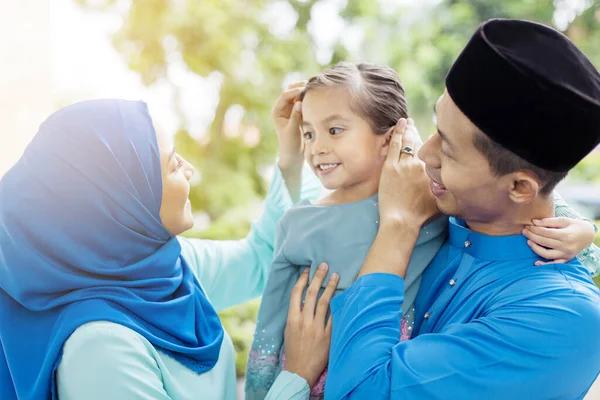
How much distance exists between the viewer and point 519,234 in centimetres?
133

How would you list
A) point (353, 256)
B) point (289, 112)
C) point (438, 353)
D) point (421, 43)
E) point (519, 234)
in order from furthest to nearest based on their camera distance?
1. point (421, 43)
2. point (289, 112)
3. point (353, 256)
4. point (519, 234)
5. point (438, 353)

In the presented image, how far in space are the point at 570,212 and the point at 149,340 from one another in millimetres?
1014

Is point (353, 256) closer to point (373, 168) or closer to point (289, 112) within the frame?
point (373, 168)

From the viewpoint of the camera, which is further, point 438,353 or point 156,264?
point 156,264

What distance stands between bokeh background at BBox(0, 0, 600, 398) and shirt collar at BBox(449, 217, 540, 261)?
94.6 inches

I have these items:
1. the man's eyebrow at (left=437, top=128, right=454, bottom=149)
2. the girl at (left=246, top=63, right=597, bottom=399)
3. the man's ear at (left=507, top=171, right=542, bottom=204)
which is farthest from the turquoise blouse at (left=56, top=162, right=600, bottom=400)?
the man's eyebrow at (left=437, top=128, right=454, bottom=149)

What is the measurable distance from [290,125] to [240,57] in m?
2.52

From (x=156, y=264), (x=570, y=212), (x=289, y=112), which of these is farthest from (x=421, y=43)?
(x=156, y=264)

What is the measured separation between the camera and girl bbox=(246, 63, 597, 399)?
61.0 inches

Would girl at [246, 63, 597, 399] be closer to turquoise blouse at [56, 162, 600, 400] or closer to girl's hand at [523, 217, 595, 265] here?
turquoise blouse at [56, 162, 600, 400]

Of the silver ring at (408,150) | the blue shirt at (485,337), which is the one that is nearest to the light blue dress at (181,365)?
the blue shirt at (485,337)

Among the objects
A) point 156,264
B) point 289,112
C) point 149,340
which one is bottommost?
point 149,340

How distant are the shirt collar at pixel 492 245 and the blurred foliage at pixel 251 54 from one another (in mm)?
2519

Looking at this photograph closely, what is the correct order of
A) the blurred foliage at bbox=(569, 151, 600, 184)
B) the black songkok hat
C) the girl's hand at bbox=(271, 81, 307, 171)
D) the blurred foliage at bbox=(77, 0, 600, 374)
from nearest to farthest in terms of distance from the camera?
the black songkok hat < the girl's hand at bbox=(271, 81, 307, 171) < the blurred foliage at bbox=(569, 151, 600, 184) < the blurred foliage at bbox=(77, 0, 600, 374)
